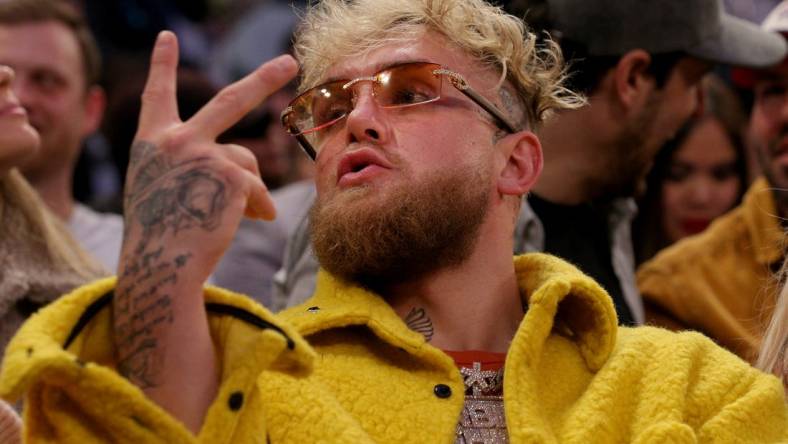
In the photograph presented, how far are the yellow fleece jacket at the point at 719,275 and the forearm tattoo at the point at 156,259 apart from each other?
209 centimetres

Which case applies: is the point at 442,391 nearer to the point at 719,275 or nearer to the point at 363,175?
the point at 363,175

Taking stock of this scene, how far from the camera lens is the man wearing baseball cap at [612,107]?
3475 mm

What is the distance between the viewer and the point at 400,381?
2252mm

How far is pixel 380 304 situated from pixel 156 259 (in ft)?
2.15

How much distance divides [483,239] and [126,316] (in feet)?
3.02

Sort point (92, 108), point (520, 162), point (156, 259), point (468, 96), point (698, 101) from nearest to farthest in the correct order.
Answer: point (156, 259) < point (468, 96) < point (520, 162) < point (698, 101) < point (92, 108)

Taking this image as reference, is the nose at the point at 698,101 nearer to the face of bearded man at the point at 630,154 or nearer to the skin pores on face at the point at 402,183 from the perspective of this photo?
Result: the face of bearded man at the point at 630,154

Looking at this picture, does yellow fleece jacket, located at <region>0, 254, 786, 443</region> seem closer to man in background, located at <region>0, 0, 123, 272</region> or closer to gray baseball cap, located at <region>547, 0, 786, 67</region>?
gray baseball cap, located at <region>547, 0, 786, 67</region>

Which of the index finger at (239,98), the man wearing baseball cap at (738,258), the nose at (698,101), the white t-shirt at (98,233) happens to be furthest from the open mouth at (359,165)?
the nose at (698,101)

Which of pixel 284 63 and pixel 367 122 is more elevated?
pixel 284 63

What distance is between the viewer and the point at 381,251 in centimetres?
238

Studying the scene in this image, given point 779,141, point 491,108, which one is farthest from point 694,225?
point 491,108

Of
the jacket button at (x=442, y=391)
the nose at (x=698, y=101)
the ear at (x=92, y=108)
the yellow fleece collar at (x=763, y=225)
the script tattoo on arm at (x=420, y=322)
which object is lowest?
the yellow fleece collar at (x=763, y=225)

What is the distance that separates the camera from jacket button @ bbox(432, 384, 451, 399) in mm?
2232
